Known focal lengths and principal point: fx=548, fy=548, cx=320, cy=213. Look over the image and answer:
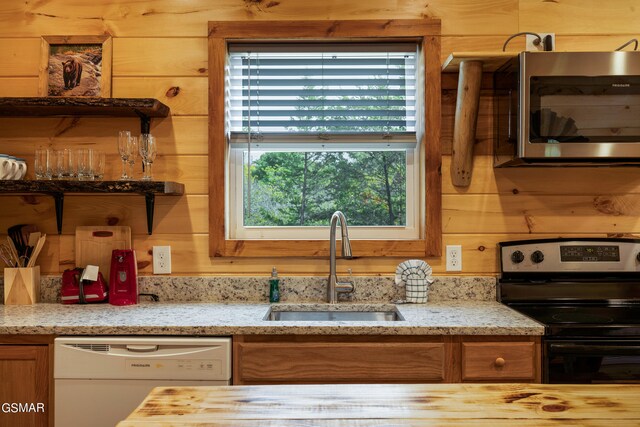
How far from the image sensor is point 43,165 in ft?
7.77

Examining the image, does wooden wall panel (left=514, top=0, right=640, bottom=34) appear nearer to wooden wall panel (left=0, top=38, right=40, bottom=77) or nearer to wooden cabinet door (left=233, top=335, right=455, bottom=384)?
wooden cabinet door (left=233, top=335, right=455, bottom=384)

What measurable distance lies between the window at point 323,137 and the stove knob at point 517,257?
0.45 metres

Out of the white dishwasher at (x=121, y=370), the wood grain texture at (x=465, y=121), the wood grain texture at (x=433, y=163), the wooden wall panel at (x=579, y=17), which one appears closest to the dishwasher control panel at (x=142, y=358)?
the white dishwasher at (x=121, y=370)

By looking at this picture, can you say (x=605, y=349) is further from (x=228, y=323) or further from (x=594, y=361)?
(x=228, y=323)

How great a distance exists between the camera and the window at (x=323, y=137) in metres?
2.60

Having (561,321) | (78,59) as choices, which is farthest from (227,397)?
(78,59)

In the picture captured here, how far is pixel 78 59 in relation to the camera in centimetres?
251

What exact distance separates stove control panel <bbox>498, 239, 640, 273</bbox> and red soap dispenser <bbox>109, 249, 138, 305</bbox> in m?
1.63

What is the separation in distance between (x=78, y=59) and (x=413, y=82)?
155cm

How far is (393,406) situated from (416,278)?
1330mm

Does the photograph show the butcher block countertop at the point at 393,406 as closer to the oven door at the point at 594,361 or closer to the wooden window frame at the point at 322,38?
the oven door at the point at 594,361

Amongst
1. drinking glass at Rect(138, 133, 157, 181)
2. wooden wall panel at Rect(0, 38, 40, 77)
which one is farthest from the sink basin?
wooden wall panel at Rect(0, 38, 40, 77)

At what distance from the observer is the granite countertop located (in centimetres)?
193

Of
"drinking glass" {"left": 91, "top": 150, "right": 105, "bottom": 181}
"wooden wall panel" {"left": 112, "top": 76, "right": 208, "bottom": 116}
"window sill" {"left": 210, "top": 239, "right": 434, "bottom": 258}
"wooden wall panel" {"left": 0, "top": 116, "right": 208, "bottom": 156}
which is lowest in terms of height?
"window sill" {"left": 210, "top": 239, "right": 434, "bottom": 258}
